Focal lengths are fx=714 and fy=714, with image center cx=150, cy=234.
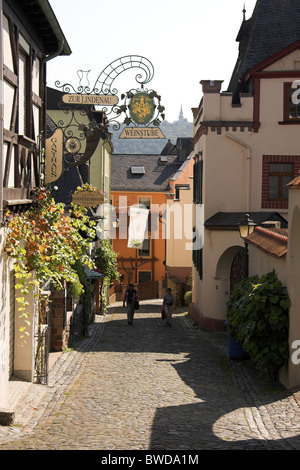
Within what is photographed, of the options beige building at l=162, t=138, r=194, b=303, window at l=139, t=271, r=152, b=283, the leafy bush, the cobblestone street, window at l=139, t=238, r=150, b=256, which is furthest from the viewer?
window at l=139, t=271, r=152, b=283

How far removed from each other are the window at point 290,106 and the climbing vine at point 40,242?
12290 mm

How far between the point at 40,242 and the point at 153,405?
3.15 metres

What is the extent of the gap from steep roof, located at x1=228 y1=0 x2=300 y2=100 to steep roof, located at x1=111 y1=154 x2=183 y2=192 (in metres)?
26.9

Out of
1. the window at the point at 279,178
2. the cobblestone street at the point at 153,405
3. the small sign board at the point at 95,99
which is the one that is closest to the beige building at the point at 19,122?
the cobblestone street at the point at 153,405

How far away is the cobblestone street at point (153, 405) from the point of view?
9039mm

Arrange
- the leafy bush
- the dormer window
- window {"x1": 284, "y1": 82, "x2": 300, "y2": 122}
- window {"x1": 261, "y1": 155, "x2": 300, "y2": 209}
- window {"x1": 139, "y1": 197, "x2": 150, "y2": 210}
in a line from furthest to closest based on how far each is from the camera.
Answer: the dormer window, window {"x1": 139, "y1": 197, "x2": 150, "y2": 210}, window {"x1": 261, "y1": 155, "x2": 300, "y2": 209}, window {"x1": 284, "y1": 82, "x2": 300, "y2": 122}, the leafy bush

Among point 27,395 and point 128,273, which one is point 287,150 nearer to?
point 27,395

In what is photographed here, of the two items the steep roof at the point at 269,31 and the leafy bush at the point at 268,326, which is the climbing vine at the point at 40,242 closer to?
the leafy bush at the point at 268,326

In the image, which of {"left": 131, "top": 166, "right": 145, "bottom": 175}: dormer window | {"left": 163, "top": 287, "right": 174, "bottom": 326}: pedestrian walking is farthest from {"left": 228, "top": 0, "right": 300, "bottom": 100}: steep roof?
{"left": 131, "top": 166, "right": 145, "bottom": 175}: dormer window

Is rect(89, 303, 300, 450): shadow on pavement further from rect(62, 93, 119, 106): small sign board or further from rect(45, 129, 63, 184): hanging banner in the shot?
rect(62, 93, 119, 106): small sign board

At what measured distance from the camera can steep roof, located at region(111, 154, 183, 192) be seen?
52625mm

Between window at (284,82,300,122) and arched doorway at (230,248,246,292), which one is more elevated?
window at (284,82,300,122)

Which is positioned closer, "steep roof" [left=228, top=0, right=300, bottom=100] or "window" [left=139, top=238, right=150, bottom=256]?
"steep roof" [left=228, top=0, right=300, bottom=100]

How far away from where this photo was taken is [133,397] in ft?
39.4
